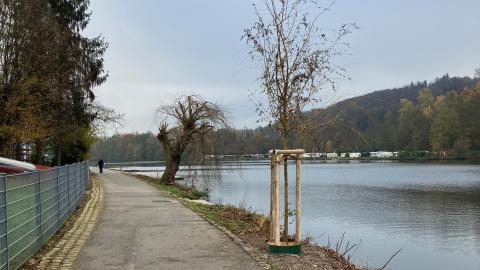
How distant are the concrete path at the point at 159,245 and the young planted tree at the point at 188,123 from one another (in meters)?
17.5

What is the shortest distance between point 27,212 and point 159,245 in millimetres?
2430

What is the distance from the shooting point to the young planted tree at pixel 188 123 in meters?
32.9

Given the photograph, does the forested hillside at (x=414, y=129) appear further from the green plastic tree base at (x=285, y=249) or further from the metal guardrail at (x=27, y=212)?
the green plastic tree base at (x=285, y=249)

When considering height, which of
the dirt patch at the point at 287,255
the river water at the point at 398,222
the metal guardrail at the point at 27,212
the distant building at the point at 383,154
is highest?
the distant building at the point at 383,154

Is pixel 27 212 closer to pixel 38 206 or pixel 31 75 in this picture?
pixel 38 206

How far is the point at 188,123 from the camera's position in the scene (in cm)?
3353

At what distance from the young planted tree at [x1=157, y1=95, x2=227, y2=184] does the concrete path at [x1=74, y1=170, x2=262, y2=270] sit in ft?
57.3

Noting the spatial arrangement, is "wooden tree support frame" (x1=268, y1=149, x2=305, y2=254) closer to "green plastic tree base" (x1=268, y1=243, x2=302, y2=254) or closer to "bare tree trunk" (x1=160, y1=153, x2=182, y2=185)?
"green plastic tree base" (x1=268, y1=243, x2=302, y2=254)

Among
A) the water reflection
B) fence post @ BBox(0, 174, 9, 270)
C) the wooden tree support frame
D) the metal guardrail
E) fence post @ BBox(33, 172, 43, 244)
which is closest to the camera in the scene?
fence post @ BBox(0, 174, 9, 270)

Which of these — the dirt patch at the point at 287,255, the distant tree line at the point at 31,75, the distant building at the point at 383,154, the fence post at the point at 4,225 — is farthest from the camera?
the distant building at the point at 383,154

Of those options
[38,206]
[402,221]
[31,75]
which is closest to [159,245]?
[38,206]

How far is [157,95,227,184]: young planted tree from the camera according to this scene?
32.9m

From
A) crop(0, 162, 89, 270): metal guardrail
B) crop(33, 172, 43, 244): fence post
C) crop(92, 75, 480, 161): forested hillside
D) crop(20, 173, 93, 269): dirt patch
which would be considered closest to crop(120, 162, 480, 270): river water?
crop(92, 75, 480, 161): forested hillside

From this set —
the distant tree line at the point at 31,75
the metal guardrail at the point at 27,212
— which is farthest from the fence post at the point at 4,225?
the distant tree line at the point at 31,75
